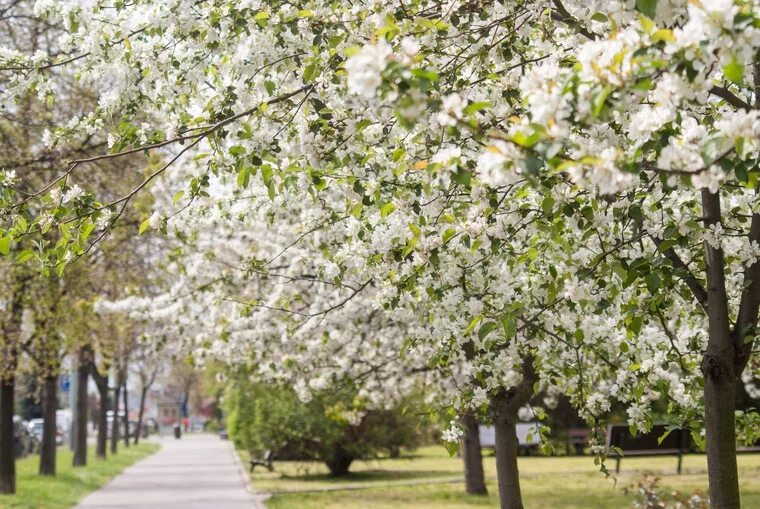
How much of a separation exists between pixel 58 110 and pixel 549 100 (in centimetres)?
1198

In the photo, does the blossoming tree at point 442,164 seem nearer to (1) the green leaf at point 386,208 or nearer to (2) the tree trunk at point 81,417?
(1) the green leaf at point 386,208

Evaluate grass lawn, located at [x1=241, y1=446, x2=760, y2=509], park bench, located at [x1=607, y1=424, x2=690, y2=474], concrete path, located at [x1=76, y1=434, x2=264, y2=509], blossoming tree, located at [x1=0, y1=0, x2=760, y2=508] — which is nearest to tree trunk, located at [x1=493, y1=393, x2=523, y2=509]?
blossoming tree, located at [x1=0, y1=0, x2=760, y2=508]

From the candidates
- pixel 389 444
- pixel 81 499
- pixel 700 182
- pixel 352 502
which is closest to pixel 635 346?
pixel 700 182

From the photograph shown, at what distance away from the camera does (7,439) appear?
55.8ft

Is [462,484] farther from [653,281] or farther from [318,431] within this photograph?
[653,281]

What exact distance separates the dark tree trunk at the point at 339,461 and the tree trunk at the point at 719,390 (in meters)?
16.9

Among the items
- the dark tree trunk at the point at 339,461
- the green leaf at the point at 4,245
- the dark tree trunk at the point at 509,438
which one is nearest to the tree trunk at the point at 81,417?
the dark tree trunk at the point at 339,461

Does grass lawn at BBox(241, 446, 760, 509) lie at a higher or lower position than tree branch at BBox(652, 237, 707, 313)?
lower

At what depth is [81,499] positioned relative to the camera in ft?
53.4

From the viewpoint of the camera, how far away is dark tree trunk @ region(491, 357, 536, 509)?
8844mm

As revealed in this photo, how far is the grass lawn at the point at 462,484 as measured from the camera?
1479 centimetres

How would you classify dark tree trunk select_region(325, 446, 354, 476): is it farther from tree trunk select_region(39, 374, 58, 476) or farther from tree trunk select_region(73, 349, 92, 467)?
tree trunk select_region(73, 349, 92, 467)

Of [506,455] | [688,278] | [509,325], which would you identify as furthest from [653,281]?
[506,455]

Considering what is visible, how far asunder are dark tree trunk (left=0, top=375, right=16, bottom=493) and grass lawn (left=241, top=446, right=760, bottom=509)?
434 cm
